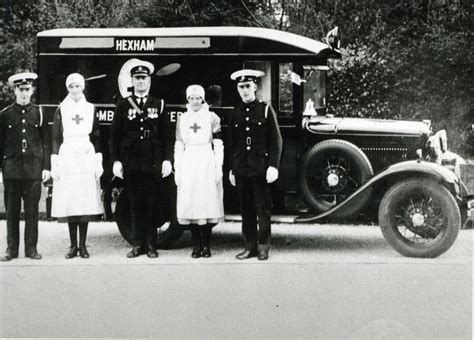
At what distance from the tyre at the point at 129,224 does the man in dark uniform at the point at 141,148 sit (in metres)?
0.33

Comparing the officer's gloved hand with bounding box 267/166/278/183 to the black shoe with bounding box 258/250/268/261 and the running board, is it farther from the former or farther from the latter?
the black shoe with bounding box 258/250/268/261

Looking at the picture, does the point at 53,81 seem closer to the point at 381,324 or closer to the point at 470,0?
the point at 381,324

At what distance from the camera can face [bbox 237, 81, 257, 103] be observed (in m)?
7.24

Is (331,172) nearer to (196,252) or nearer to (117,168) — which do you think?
(196,252)

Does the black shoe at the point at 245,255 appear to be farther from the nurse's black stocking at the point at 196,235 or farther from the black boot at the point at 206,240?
the nurse's black stocking at the point at 196,235

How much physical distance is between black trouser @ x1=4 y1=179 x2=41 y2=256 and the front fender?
267cm

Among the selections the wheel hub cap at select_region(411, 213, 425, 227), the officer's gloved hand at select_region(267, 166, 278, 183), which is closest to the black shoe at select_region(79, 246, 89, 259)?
the officer's gloved hand at select_region(267, 166, 278, 183)

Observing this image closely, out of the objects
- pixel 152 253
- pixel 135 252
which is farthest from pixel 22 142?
pixel 152 253

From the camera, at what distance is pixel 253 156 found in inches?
283

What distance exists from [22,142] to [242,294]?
9.47 feet

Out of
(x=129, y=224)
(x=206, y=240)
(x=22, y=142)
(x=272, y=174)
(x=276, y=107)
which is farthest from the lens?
(x=129, y=224)

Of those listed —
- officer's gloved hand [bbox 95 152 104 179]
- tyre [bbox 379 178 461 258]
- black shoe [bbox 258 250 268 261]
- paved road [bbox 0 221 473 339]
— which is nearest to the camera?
paved road [bbox 0 221 473 339]

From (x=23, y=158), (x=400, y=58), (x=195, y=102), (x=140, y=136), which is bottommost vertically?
(x=23, y=158)

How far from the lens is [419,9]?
11.7 m
